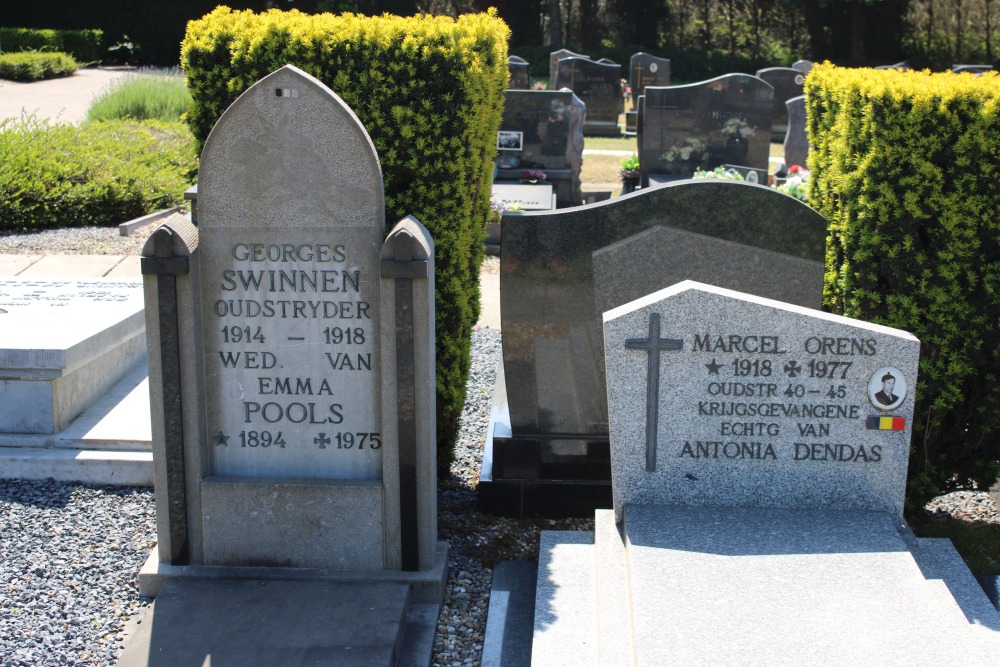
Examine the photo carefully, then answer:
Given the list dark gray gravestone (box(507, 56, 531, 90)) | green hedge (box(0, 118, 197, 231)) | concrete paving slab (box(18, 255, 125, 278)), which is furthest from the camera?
dark gray gravestone (box(507, 56, 531, 90))

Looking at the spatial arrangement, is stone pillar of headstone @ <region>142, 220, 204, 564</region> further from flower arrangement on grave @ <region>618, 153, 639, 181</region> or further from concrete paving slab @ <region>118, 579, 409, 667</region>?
flower arrangement on grave @ <region>618, 153, 639, 181</region>

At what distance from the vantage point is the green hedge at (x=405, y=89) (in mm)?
5109

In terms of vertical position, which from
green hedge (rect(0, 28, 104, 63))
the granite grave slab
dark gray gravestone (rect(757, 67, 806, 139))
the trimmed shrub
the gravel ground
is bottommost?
the gravel ground

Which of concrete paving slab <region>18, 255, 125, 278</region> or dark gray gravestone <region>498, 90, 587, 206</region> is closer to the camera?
concrete paving slab <region>18, 255, 125, 278</region>

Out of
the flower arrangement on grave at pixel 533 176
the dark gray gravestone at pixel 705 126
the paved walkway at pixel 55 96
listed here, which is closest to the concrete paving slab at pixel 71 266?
the flower arrangement on grave at pixel 533 176

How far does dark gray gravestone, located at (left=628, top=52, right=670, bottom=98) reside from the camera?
85.1ft

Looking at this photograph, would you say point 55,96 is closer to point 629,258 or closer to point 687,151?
point 687,151

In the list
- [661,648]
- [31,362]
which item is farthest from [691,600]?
[31,362]

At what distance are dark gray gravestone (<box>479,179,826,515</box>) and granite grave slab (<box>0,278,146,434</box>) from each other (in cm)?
246

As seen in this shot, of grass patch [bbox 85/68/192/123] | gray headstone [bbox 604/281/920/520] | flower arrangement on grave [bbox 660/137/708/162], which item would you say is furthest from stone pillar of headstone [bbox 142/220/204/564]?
grass patch [bbox 85/68/192/123]

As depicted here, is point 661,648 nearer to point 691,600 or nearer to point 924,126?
point 691,600

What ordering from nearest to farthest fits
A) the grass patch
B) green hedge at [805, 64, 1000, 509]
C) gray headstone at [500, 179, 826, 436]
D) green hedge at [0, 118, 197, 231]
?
green hedge at [805, 64, 1000, 509], gray headstone at [500, 179, 826, 436], green hedge at [0, 118, 197, 231], the grass patch

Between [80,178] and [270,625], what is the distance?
9288mm

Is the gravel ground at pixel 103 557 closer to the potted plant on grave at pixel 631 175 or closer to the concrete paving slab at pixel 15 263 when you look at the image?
the concrete paving slab at pixel 15 263
